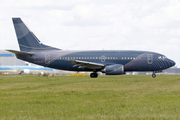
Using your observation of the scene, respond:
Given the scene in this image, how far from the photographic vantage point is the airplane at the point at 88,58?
4466cm

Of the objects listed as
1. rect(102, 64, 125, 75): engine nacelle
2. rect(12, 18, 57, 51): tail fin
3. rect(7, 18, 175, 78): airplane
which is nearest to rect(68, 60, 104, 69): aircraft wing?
rect(7, 18, 175, 78): airplane

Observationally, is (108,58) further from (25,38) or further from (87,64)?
(25,38)

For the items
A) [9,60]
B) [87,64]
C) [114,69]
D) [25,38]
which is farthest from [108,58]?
[9,60]

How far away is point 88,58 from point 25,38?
11.5 metres

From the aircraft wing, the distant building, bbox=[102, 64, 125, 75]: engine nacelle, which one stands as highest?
the distant building

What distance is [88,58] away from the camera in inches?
1820

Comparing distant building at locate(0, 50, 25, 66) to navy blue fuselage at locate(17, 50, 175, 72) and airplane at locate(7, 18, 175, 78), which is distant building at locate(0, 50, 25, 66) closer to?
airplane at locate(7, 18, 175, 78)

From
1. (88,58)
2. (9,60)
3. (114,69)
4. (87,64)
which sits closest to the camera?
(114,69)

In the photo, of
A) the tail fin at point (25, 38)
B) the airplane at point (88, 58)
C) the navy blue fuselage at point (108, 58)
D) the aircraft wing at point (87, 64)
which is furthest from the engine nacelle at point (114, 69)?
the tail fin at point (25, 38)

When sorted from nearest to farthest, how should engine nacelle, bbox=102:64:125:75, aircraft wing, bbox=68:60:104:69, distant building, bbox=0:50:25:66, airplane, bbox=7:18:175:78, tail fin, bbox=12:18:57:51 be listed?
engine nacelle, bbox=102:64:125:75
aircraft wing, bbox=68:60:104:69
airplane, bbox=7:18:175:78
tail fin, bbox=12:18:57:51
distant building, bbox=0:50:25:66

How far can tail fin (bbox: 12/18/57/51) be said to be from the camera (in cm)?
4766

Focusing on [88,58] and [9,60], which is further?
[9,60]

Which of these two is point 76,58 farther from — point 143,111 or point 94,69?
point 143,111

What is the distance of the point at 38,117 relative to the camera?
35.4 ft
